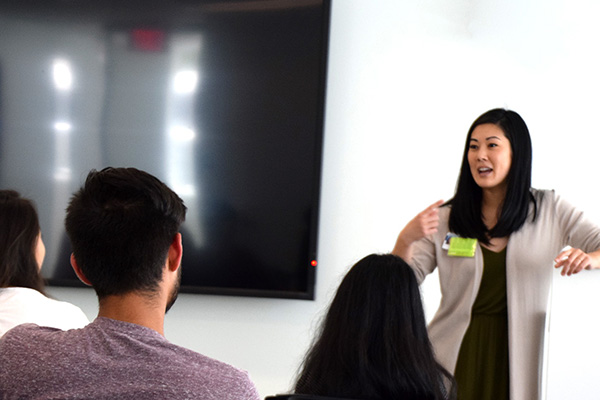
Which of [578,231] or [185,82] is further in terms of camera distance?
[185,82]

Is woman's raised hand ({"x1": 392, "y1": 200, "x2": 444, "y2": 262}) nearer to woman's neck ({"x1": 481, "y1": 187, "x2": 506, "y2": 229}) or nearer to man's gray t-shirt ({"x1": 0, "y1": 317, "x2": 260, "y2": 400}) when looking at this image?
woman's neck ({"x1": 481, "y1": 187, "x2": 506, "y2": 229})

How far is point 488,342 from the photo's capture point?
8.31 feet

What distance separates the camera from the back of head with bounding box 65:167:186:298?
132 cm

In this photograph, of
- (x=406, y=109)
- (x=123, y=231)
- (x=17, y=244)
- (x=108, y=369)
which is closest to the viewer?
(x=108, y=369)

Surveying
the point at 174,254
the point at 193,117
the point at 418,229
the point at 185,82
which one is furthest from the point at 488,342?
the point at 185,82

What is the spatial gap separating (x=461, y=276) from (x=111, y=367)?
5.46ft

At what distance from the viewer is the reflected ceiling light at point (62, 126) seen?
358 cm

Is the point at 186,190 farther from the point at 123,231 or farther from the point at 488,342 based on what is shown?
the point at 123,231

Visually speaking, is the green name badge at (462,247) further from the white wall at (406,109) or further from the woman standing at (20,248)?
the woman standing at (20,248)

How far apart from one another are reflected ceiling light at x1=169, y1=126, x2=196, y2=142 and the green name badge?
58.6 inches

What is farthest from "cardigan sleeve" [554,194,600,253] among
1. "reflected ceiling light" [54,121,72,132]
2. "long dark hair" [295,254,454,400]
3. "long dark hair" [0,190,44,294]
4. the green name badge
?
"reflected ceiling light" [54,121,72,132]

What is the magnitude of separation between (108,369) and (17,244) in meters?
1.11

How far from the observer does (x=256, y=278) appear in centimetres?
346

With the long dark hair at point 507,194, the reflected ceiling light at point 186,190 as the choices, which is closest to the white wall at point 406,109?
the reflected ceiling light at point 186,190
